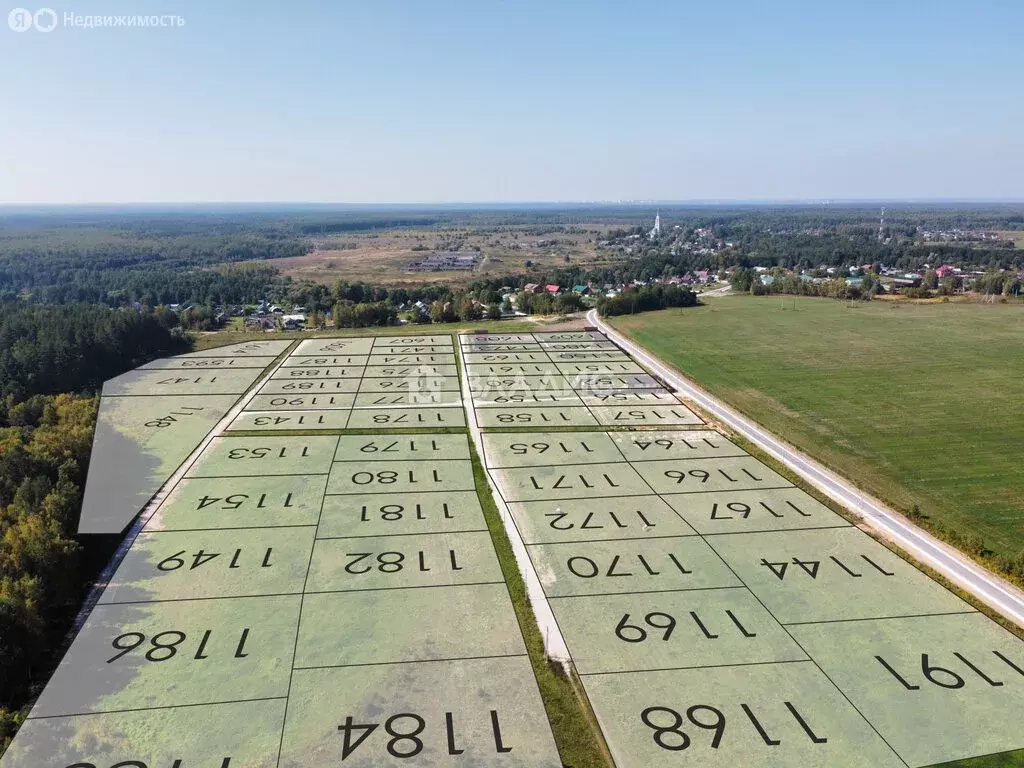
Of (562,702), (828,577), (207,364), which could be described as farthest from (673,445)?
(207,364)

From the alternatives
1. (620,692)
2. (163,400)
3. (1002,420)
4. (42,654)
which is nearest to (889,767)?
(620,692)

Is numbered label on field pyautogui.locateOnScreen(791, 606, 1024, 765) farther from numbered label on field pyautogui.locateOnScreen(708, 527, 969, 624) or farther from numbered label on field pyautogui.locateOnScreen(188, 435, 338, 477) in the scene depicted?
numbered label on field pyautogui.locateOnScreen(188, 435, 338, 477)

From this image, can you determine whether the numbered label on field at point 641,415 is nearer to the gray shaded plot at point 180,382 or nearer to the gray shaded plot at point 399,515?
the gray shaded plot at point 399,515

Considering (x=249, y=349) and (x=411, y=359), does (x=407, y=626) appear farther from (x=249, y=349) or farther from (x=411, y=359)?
(x=249, y=349)

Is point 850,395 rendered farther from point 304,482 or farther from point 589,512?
point 304,482

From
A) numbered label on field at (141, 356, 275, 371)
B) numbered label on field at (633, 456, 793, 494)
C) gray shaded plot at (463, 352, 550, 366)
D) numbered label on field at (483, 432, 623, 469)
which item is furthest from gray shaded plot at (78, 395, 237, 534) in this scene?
numbered label on field at (633, 456, 793, 494)
